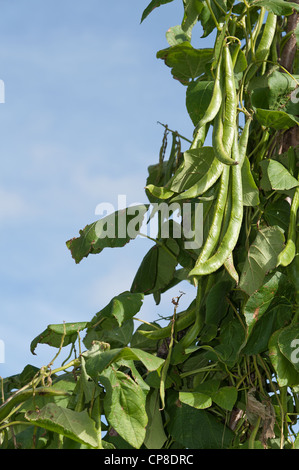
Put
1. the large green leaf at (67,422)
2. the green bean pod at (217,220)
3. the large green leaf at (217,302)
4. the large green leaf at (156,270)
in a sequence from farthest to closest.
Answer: the large green leaf at (156,270)
the large green leaf at (217,302)
the green bean pod at (217,220)
the large green leaf at (67,422)

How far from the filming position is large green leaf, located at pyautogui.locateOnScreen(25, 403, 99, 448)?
1209mm

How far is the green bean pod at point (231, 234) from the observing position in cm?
128

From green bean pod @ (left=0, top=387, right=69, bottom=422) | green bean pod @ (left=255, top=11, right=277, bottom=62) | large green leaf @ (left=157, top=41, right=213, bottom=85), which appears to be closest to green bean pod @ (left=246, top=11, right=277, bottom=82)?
green bean pod @ (left=255, top=11, right=277, bottom=62)

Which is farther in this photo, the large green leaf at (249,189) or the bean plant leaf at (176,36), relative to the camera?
the bean plant leaf at (176,36)

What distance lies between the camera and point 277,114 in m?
1.44

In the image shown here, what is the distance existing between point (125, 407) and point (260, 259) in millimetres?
406

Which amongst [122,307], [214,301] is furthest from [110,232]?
[214,301]

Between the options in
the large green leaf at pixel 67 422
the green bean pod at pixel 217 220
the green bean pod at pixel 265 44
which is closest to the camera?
the large green leaf at pixel 67 422

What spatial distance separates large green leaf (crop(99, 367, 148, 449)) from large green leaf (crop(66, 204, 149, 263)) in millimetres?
359

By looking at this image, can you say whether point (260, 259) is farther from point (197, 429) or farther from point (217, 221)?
point (197, 429)

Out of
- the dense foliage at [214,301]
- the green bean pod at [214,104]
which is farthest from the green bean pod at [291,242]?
the green bean pod at [214,104]

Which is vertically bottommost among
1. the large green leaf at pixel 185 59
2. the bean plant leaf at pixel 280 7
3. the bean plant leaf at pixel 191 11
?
the large green leaf at pixel 185 59

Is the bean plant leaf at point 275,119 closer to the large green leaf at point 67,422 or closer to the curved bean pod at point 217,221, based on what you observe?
the curved bean pod at point 217,221
